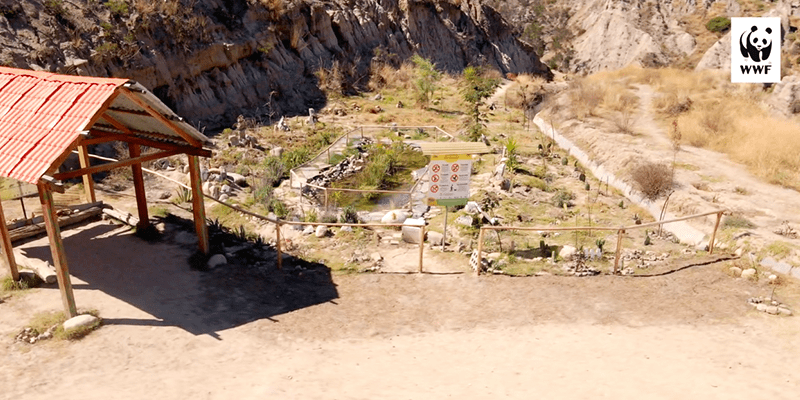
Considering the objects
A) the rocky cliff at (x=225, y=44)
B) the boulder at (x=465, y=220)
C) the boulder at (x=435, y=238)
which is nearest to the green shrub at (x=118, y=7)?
→ the rocky cliff at (x=225, y=44)

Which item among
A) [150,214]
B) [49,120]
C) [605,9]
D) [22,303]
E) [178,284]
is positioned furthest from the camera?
[605,9]

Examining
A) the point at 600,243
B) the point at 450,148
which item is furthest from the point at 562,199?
the point at 450,148

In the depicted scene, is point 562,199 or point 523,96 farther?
point 523,96

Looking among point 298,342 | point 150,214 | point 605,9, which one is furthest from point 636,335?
point 605,9

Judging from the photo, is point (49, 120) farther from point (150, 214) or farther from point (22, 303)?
point (150, 214)

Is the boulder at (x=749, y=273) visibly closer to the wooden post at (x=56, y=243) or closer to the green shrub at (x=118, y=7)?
the wooden post at (x=56, y=243)

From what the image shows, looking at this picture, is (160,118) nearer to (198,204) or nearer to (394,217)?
(198,204)
